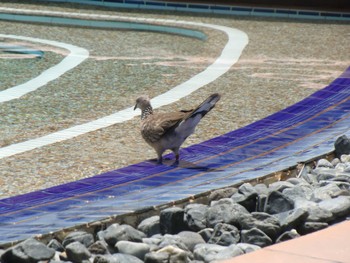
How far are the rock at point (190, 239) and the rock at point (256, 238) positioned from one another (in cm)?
24

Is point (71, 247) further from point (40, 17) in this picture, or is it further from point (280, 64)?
point (40, 17)

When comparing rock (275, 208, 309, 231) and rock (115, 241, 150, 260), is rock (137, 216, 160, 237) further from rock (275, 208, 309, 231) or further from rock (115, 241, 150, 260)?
rock (275, 208, 309, 231)

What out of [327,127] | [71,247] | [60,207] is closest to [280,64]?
[327,127]

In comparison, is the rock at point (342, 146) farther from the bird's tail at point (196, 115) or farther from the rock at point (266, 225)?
the rock at point (266, 225)

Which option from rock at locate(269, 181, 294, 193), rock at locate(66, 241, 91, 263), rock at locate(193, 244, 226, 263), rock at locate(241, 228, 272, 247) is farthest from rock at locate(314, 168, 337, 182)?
rock at locate(66, 241, 91, 263)

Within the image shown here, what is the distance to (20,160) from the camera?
685cm

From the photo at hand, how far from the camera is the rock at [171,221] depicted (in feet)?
16.3

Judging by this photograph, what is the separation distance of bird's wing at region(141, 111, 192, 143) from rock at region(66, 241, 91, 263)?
1975 mm

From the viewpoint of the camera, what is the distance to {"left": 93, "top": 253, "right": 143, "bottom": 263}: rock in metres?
4.24

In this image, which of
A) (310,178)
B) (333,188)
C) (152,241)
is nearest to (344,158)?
(310,178)

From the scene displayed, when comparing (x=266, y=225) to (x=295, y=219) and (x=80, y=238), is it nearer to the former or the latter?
(x=295, y=219)

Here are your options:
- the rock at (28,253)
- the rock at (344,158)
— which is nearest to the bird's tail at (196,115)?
the rock at (344,158)

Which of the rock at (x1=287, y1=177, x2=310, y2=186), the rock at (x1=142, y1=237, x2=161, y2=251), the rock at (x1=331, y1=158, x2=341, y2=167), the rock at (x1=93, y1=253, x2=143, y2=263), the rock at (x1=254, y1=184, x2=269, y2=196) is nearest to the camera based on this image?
the rock at (x1=93, y1=253, x2=143, y2=263)

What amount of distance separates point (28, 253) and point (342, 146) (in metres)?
3.02
